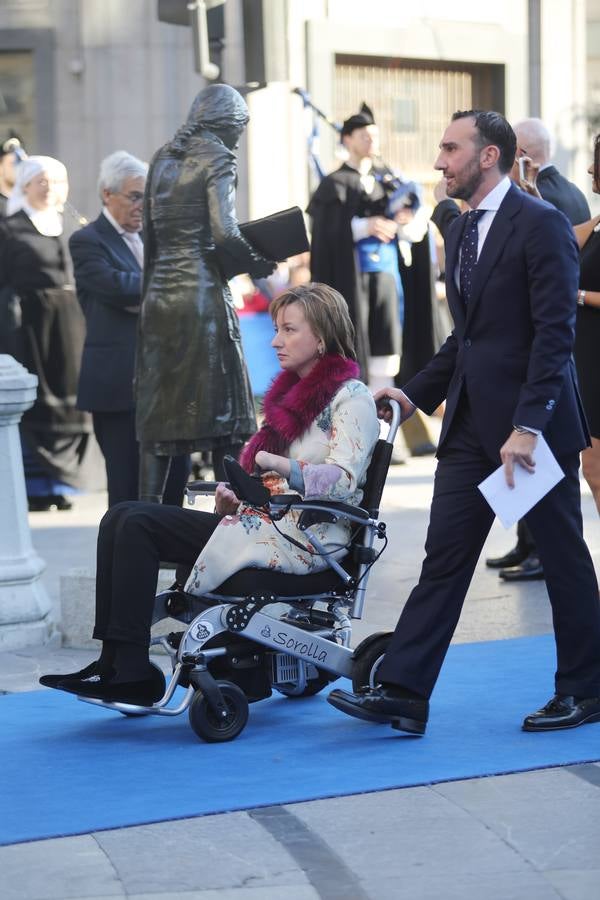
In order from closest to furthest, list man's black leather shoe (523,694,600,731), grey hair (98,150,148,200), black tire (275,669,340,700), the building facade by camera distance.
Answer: man's black leather shoe (523,694,600,731) → black tire (275,669,340,700) → grey hair (98,150,148,200) → the building facade

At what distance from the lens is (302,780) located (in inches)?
194

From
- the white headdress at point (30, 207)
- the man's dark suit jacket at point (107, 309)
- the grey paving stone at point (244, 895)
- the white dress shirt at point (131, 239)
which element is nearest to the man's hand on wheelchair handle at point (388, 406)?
the grey paving stone at point (244, 895)

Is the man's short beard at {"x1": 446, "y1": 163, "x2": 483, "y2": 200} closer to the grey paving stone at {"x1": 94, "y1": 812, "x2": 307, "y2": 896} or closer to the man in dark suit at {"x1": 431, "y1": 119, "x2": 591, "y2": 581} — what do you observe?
the grey paving stone at {"x1": 94, "y1": 812, "x2": 307, "y2": 896}

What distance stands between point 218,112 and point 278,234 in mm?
514

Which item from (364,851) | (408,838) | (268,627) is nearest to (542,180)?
(268,627)

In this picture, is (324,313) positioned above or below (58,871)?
above

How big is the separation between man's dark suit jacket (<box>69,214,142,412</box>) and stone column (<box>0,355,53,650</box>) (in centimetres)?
86

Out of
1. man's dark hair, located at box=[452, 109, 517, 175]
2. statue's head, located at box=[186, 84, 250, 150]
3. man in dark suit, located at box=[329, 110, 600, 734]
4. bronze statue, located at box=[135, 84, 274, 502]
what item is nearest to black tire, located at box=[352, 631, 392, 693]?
man in dark suit, located at box=[329, 110, 600, 734]

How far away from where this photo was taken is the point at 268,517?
216 inches

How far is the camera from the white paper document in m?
5.20

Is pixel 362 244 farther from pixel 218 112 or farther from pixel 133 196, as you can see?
pixel 218 112

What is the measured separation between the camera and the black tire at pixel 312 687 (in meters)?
5.86

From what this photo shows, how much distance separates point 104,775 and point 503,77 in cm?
1436

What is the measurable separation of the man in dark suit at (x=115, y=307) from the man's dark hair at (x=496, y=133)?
8.42 feet
